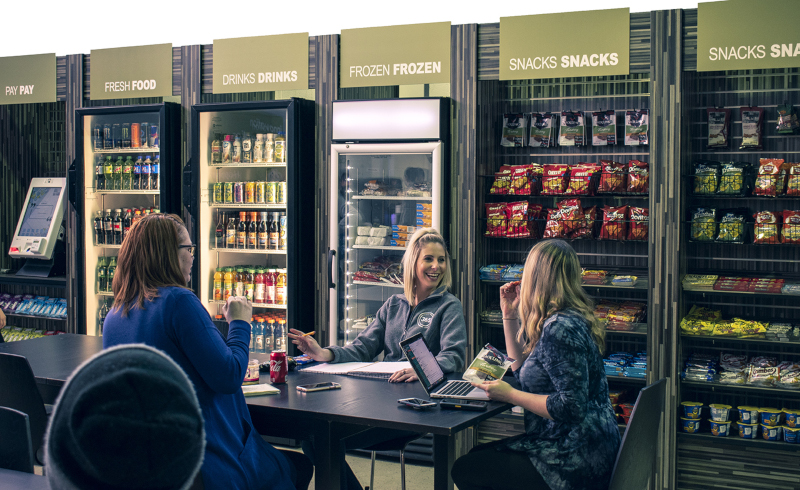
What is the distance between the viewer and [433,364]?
8.66 feet

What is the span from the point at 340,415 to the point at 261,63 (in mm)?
3263

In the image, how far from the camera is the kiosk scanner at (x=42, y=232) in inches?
231

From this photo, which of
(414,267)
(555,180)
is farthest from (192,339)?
(555,180)

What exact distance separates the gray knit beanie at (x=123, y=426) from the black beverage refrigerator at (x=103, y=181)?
507 centimetres

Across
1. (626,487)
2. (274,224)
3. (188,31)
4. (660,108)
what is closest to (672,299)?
(660,108)

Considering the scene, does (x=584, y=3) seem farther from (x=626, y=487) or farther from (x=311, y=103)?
(x=626, y=487)

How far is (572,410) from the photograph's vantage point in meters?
2.29

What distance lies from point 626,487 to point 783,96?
298 centimetres

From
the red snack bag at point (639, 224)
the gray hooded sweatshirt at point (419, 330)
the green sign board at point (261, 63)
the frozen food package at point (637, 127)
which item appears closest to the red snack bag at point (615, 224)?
the red snack bag at point (639, 224)

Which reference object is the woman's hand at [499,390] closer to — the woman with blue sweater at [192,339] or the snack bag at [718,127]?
the woman with blue sweater at [192,339]

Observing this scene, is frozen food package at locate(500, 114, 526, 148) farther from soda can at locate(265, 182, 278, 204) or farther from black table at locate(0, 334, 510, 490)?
black table at locate(0, 334, 510, 490)

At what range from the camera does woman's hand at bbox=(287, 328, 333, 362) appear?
3156 mm

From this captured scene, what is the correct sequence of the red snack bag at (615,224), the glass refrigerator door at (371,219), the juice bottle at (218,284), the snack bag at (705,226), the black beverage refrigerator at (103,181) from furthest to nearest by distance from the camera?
the black beverage refrigerator at (103,181) → the juice bottle at (218,284) → the glass refrigerator door at (371,219) → the red snack bag at (615,224) → the snack bag at (705,226)

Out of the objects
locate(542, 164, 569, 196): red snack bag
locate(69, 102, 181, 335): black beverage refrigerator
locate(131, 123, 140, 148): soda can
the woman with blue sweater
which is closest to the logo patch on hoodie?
the woman with blue sweater
